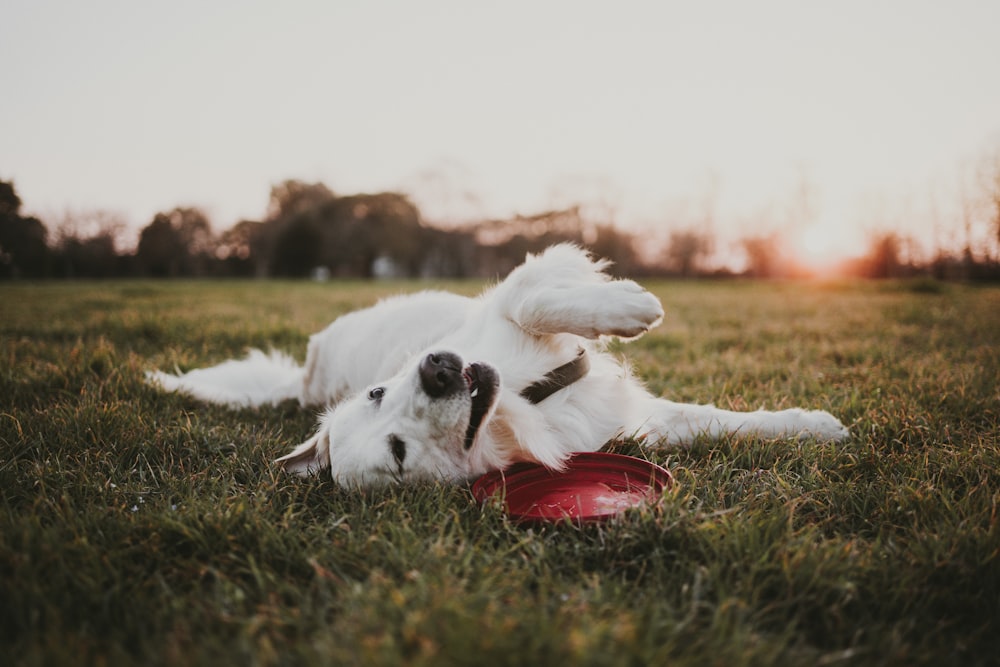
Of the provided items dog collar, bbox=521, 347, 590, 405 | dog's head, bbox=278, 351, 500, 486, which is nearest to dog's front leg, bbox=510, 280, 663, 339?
dog collar, bbox=521, 347, 590, 405

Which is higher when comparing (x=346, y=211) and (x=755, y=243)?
(x=346, y=211)

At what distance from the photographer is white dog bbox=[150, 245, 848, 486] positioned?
2.16m

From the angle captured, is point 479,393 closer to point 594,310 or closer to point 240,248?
point 594,310

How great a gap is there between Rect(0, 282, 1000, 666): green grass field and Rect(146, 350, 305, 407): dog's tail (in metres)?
0.54

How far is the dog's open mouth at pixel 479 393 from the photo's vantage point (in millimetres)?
2217

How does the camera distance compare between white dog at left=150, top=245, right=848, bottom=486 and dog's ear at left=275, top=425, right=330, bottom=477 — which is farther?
dog's ear at left=275, top=425, right=330, bottom=477

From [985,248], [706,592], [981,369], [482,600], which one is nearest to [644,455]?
[706,592]

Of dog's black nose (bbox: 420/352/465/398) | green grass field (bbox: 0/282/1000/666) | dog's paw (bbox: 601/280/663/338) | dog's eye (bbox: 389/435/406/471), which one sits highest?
dog's paw (bbox: 601/280/663/338)

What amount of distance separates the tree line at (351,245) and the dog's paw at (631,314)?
115ft

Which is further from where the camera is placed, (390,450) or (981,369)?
(981,369)

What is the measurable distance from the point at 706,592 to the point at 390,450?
120cm

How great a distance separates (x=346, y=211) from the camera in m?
41.7

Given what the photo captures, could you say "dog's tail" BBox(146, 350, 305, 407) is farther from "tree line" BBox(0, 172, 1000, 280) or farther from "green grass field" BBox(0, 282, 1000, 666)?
"tree line" BBox(0, 172, 1000, 280)

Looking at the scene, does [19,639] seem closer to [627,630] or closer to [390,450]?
[390,450]
